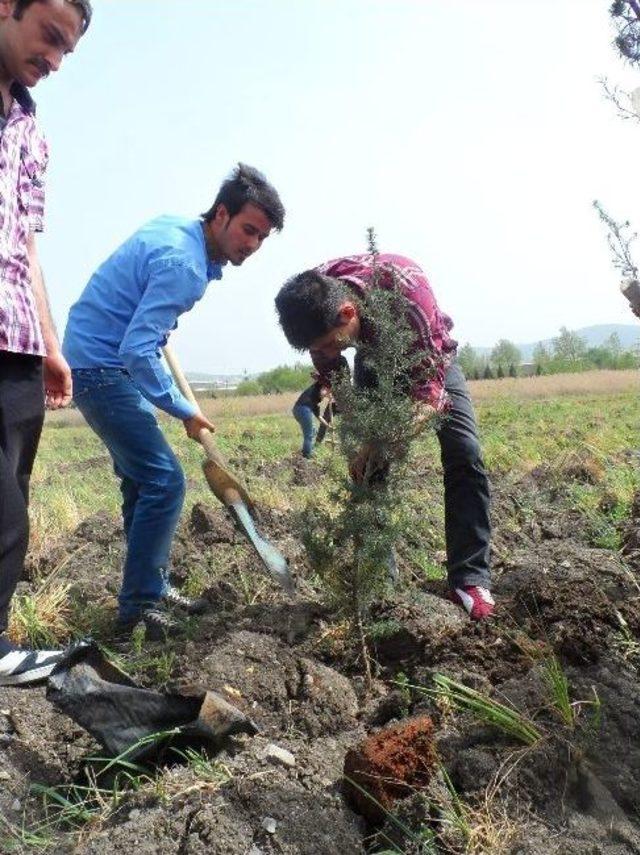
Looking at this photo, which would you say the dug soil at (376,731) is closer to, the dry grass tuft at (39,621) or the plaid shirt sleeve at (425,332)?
the dry grass tuft at (39,621)

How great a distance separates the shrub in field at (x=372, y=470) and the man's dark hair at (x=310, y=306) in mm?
151

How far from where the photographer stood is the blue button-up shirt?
11.6ft

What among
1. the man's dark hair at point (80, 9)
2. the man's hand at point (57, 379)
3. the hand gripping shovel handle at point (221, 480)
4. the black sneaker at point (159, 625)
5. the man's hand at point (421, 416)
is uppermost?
the man's dark hair at point (80, 9)

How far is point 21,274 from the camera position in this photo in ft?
9.93

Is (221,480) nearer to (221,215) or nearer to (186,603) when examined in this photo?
(186,603)

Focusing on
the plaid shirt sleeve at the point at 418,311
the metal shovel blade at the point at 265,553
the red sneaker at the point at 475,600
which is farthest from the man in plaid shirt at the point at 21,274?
Result: the red sneaker at the point at 475,600

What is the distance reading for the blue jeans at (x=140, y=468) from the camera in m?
3.79

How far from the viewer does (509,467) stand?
29.1ft

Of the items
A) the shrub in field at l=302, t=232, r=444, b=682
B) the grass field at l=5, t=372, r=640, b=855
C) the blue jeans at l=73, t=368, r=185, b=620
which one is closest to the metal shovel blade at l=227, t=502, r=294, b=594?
the grass field at l=5, t=372, r=640, b=855

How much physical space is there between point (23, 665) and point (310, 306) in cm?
160

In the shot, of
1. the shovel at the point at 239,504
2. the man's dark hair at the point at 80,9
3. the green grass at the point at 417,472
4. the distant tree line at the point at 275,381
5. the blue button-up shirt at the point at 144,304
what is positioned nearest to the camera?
the man's dark hair at the point at 80,9

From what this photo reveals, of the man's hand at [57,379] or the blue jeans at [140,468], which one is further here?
the blue jeans at [140,468]

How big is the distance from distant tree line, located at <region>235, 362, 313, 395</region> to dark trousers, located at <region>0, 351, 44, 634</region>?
51.1 m

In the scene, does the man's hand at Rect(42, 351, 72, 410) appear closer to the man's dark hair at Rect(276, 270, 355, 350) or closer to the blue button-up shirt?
the blue button-up shirt
